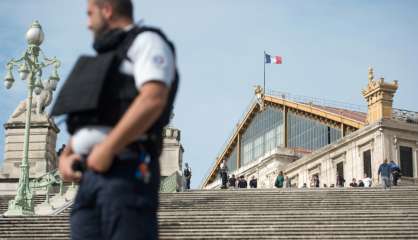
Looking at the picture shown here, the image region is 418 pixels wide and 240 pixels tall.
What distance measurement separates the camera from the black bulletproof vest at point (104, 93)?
3537 millimetres

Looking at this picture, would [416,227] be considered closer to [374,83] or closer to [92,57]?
[92,57]

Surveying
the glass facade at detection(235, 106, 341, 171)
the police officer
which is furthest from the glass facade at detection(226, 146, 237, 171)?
the police officer

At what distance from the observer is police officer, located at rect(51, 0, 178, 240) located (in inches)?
134

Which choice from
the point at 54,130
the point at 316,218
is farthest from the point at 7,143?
the point at 316,218

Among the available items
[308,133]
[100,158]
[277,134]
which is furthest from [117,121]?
[277,134]

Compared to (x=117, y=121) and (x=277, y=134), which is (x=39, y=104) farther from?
(x=277, y=134)

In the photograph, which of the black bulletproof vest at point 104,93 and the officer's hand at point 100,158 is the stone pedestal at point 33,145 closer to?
the black bulletproof vest at point 104,93

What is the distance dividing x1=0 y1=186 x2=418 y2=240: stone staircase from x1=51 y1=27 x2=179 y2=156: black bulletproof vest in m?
14.1

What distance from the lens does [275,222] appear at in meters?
18.8

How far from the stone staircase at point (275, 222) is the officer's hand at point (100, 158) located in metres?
14.3

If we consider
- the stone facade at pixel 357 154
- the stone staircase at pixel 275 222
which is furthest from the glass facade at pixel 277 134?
the stone staircase at pixel 275 222

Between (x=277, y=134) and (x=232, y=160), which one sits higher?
(x=277, y=134)

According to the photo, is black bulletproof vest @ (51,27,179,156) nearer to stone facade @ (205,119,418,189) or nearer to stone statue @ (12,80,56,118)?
stone statue @ (12,80,56,118)

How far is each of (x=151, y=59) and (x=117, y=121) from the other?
1.00 feet
